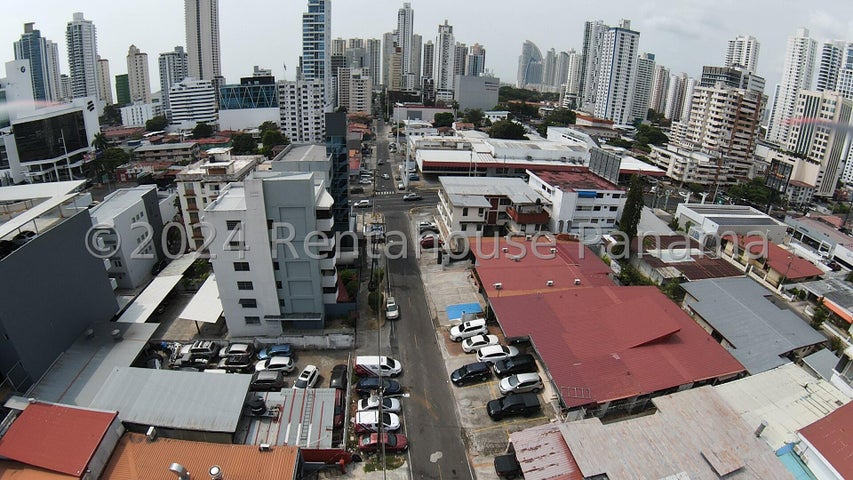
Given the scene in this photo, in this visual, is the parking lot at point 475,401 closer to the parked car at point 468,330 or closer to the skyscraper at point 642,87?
the parked car at point 468,330

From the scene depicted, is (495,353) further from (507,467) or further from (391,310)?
(391,310)

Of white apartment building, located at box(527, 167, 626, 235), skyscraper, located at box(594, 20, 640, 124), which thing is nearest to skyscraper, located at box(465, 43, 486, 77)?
skyscraper, located at box(594, 20, 640, 124)

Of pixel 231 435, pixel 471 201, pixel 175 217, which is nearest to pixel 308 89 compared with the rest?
pixel 175 217

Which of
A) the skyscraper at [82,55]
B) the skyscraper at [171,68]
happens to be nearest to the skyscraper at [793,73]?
the skyscraper at [171,68]

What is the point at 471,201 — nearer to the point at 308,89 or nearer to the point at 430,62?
the point at 308,89

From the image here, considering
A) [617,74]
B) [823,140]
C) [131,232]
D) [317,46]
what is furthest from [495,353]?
[617,74]

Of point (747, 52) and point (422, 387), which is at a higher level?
point (747, 52)
